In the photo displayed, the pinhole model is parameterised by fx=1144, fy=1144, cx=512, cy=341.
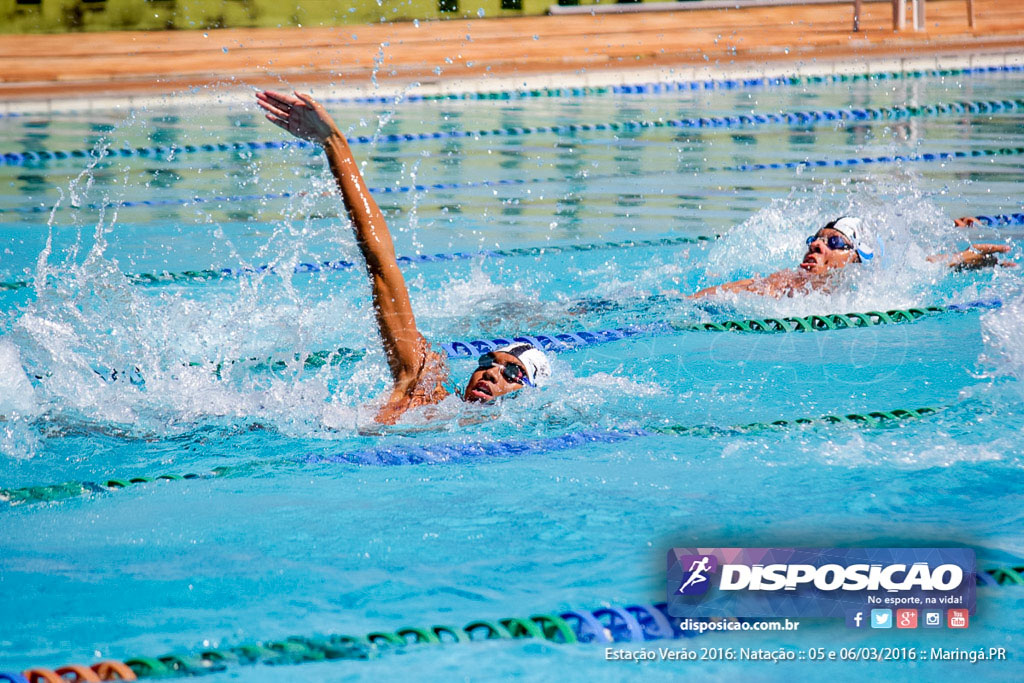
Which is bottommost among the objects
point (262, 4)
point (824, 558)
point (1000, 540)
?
point (1000, 540)

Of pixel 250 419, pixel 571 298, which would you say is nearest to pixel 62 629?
pixel 250 419

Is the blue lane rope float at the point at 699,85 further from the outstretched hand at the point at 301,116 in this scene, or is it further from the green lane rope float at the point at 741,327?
the outstretched hand at the point at 301,116

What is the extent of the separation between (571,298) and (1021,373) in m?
1.95

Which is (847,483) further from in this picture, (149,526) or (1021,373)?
(149,526)

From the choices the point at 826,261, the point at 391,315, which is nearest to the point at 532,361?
the point at 391,315

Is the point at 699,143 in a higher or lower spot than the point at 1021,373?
higher

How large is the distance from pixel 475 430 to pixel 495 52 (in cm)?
933

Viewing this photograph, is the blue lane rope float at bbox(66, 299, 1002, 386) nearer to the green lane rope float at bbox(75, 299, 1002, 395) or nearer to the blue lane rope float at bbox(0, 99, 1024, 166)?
the green lane rope float at bbox(75, 299, 1002, 395)

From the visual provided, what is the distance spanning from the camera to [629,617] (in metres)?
2.45

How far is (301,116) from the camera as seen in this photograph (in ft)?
10.1

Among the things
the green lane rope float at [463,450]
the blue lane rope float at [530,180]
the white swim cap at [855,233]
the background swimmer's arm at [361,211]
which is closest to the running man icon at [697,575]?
the green lane rope float at [463,450]

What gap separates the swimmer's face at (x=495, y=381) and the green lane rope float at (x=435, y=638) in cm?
110

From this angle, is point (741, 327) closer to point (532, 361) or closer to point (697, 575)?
point (532, 361)
